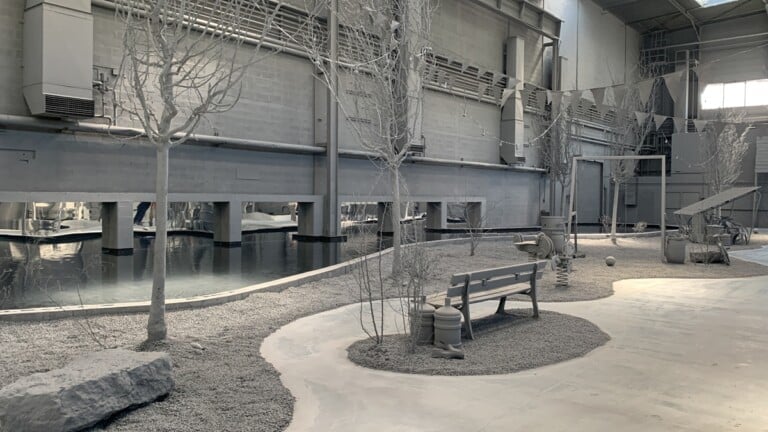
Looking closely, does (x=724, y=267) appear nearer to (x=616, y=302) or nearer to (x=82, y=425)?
(x=616, y=302)

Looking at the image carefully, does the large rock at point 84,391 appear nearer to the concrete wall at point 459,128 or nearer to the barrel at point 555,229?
the barrel at point 555,229

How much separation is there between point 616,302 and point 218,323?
5.34 metres

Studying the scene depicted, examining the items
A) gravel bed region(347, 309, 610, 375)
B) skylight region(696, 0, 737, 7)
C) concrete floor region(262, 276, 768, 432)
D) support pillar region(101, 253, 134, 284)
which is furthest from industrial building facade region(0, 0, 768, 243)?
gravel bed region(347, 309, 610, 375)

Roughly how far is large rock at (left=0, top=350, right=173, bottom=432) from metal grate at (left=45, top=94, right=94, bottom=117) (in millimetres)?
9123

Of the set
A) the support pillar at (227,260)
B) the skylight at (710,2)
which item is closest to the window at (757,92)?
the skylight at (710,2)

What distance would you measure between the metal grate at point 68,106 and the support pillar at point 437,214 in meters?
14.8

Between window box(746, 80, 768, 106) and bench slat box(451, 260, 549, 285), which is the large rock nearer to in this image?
bench slat box(451, 260, 549, 285)

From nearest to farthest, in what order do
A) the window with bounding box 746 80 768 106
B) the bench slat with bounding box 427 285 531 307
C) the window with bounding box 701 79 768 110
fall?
1. the bench slat with bounding box 427 285 531 307
2. the window with bounding box 746 80 768 106
3. the window with bounding box 701 79 768 110

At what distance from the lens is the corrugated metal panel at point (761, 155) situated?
29891mm

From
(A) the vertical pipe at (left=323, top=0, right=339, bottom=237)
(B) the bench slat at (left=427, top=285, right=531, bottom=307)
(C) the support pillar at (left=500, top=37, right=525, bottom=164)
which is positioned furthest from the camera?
(C) the support pillar at (left=500, top=37, right=525, bottom=164)

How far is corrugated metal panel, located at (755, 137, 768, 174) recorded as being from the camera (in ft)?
98.1

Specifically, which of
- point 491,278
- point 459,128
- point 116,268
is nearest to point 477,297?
point 491,278

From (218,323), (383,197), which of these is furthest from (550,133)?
(218,323)

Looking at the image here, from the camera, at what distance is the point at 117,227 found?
1325cm
